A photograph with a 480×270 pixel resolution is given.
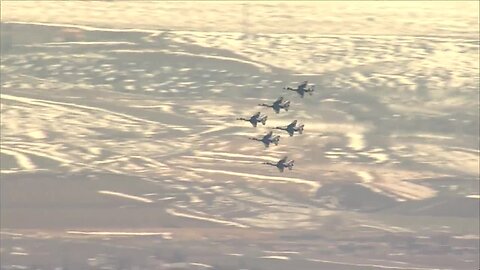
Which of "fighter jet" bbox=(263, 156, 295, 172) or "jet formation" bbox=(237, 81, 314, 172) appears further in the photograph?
"fighter jet" bbox=(263, 156, 295, 172)

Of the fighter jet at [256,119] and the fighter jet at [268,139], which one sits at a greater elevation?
the fighter jet at [256,119]

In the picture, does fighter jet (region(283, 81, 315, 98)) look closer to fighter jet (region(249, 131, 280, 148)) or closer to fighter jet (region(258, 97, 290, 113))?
fighter jet (region(258, 97, 290, 113))

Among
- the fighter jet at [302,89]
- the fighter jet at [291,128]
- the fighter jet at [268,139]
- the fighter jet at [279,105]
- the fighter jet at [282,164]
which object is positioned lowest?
the fighter jet at [282,164]

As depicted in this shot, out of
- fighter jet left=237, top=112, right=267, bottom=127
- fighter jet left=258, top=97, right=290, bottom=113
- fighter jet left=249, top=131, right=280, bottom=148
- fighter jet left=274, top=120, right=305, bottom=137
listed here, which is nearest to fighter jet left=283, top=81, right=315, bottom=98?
fighter jet left=258, top=97, right=290, bottom=113

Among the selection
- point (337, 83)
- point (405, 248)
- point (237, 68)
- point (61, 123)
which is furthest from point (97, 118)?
point (405, 248)

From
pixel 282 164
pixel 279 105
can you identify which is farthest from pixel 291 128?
pixel 282 164

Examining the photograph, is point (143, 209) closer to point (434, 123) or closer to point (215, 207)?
point (215, 207)

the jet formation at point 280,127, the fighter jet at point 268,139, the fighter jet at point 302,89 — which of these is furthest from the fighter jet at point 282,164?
the fighter jet at point 302,89

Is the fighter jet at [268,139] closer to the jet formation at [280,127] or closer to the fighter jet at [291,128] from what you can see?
the jet formation at [280,127]

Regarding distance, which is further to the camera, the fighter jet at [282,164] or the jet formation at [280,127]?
the fighter jet at [282,164]
